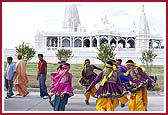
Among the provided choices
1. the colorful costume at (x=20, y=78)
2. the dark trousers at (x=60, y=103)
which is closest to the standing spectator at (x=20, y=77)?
the colorful costume at (x=20, y=78)

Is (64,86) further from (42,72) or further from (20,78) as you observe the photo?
(20,78)

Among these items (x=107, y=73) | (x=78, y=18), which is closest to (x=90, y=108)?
(x=107, y=73)

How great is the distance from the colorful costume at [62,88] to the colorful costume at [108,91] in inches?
27.0

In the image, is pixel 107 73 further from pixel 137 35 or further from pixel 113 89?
pixel 137 35

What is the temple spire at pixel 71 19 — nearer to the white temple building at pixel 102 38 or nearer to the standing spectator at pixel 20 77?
the white temple building at pixel 102 38

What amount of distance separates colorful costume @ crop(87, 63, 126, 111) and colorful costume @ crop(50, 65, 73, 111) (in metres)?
0.69

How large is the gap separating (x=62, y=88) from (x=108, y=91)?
3.33 ft

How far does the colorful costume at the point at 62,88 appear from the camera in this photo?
884 centimetres

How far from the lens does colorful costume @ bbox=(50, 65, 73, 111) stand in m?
8.84

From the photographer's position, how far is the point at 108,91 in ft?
27.7

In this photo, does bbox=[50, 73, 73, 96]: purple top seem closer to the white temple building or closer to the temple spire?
the white temple building

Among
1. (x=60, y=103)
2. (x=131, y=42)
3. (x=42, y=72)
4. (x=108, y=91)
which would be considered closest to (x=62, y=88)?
(x=60, y=103)

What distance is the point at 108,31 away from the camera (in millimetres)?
59438

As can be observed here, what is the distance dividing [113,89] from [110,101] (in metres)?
0.25
